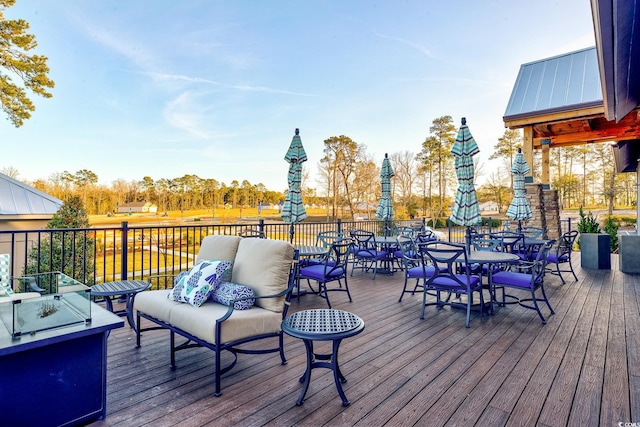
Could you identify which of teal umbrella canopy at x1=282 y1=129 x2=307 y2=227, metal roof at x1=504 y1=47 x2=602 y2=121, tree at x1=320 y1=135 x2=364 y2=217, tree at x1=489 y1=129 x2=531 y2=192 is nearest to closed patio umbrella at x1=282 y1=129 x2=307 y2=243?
teal umbrella canopy at x1=282 y1=129 x2=307 y2=227

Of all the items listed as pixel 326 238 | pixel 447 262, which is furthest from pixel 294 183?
pixel 447 262

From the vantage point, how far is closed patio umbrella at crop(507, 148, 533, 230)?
673 centimetres

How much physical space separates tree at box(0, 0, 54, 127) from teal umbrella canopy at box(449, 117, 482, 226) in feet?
34.2

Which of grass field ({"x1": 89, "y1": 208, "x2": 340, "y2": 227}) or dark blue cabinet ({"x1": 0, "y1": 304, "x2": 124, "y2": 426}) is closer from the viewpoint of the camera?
dark blue cabinet ({"x1": 0, "y1": 304, "x2": 124, "y2": 426})

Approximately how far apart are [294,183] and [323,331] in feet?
13.2

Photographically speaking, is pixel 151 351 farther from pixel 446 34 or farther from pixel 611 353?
pixel 446 34

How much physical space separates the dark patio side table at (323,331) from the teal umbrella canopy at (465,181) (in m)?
3.35

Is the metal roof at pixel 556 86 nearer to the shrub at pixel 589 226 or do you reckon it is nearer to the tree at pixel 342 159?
the shrub at pixel 589 226

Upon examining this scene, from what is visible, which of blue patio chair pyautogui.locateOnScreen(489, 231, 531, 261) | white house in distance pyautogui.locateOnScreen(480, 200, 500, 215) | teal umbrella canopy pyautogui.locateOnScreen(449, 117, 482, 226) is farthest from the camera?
white house in distance pyautogui.locateOnScreen(480, 200, 500, 215)

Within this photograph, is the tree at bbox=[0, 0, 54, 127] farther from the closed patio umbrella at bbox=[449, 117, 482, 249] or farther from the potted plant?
the potted plant

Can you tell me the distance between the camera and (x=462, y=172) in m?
4.86

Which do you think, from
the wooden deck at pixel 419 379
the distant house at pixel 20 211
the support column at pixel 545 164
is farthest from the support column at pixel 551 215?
the distant house at pixel 20 211

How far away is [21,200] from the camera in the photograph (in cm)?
886

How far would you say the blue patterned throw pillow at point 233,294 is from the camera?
2363mm
